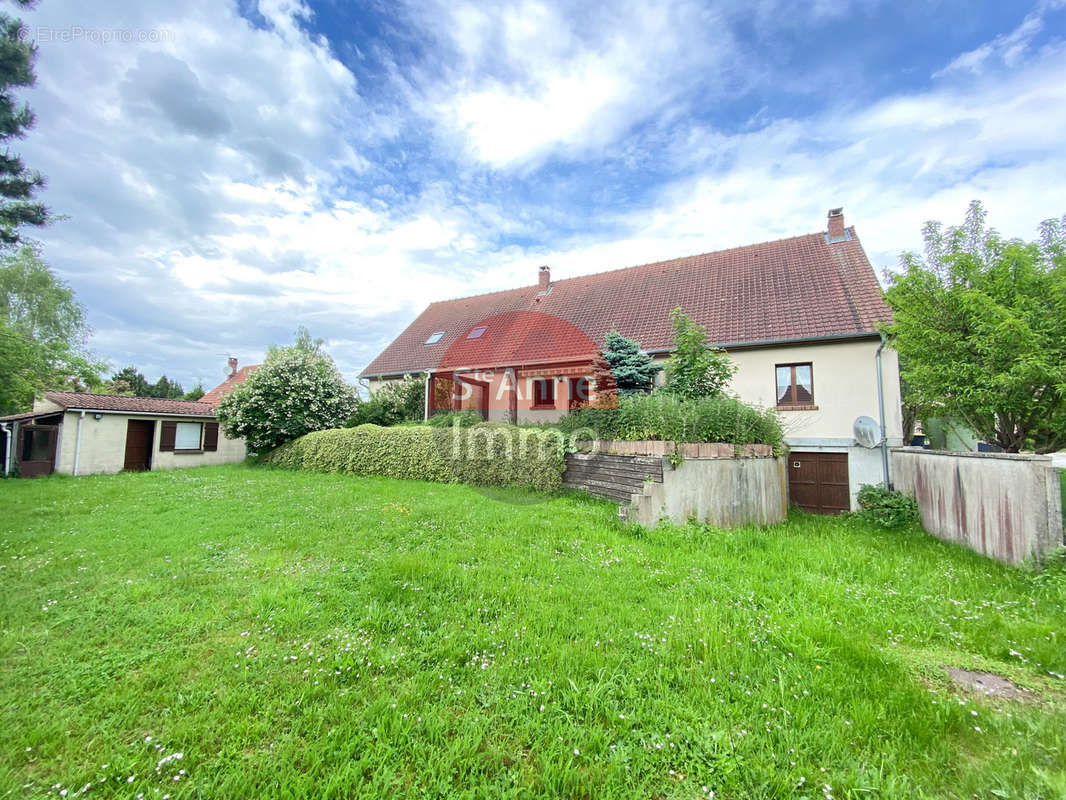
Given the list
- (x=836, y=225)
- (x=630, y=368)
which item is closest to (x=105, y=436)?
(x=630, y=368)

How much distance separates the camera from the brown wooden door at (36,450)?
14.1 metres

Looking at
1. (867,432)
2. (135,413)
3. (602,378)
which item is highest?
(602,378)

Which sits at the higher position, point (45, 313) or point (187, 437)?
point (45, 313)

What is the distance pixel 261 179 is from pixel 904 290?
1483 cm

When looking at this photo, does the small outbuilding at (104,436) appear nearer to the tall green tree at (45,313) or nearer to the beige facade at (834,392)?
the tall green tree at (45,313)

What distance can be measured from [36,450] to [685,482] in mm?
21624

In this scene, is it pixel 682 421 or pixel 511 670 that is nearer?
pixel 511 670

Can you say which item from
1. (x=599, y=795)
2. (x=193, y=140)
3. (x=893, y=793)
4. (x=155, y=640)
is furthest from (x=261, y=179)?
(x=893, y=793)

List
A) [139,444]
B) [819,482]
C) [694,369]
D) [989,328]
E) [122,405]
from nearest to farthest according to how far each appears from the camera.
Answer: [989,328] < [694,369] < [819,482] < [122,405] < [139,444]

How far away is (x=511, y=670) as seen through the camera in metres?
2.73

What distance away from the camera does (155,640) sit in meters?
3.00

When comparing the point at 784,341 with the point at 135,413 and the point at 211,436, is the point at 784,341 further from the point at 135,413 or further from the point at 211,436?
the point at 135,413

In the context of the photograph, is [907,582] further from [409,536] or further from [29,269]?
[29,269]

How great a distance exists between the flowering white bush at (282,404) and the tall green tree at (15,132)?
688 centimetres
